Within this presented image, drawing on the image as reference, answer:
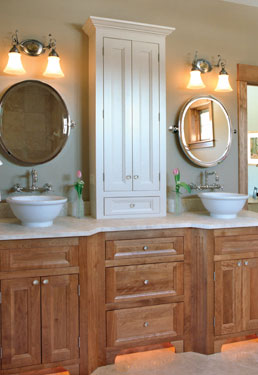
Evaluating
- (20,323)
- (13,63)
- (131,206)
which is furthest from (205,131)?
(20,323)

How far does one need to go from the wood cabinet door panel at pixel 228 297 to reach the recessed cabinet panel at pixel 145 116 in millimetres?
794

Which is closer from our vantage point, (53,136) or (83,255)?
(83,255)

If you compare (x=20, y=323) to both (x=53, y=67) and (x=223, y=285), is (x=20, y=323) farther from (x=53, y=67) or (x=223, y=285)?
(x=53, y=67)

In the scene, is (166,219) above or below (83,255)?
above

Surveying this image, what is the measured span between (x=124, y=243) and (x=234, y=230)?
0.78 metres

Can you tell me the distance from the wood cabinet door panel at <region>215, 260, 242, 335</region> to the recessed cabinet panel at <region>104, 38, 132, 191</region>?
3.00ft

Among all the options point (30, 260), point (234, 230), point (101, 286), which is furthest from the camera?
point (234, 230)

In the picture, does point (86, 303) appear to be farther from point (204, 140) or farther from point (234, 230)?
point (204, 140)

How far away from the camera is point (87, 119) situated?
2.96 meters

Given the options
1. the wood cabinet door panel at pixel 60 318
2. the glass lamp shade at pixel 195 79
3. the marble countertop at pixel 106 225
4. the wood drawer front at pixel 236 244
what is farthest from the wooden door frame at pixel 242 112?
the wood cabinet door panel at pixel 60 318

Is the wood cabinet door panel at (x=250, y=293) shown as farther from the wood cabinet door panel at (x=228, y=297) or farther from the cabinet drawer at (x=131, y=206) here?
the cabinet drawer at (x=131, y=206)

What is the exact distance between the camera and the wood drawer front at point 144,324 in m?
2.46

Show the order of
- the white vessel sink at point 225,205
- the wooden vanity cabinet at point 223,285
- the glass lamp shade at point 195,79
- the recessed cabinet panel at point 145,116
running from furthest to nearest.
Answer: the glass lamp shade at point 195,79, the recessed cabinet panel at point 145,116, the white vessel sink at point 225,205, the wooden vanity cabinet at point 223,285

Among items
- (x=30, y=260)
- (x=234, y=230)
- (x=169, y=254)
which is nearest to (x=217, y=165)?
(x=234, y=230)
